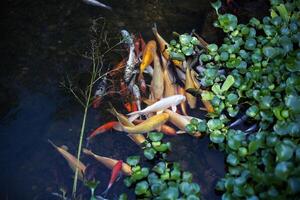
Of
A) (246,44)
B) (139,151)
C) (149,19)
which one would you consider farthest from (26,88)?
(246,44)

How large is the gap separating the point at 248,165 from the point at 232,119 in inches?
22.1

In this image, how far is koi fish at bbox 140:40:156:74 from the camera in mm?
3115

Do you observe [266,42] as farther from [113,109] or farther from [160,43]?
[113,109]

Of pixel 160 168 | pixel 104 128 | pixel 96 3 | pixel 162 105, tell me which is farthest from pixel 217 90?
pixel 96 3

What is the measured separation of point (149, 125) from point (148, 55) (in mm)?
703

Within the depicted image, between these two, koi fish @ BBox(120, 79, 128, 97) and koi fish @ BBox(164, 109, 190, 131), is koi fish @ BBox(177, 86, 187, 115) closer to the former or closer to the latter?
koi fish @ BBox(164, 109, 190, 131)

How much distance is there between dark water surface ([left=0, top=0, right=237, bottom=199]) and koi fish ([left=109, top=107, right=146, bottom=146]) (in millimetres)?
50

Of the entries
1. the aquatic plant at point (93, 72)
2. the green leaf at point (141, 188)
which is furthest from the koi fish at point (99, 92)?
the green leaf at point (141, 188)

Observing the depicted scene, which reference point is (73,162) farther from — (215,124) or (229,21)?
(229,21)

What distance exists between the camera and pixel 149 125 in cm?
274

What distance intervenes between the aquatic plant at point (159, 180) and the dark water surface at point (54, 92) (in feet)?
0.63

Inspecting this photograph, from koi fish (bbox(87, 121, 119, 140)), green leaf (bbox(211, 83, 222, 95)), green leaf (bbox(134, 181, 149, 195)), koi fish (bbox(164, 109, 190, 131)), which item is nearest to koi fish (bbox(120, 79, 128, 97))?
koi fish (bbox(87, 121, 119, 140))

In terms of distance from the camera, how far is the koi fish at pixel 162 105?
2.83m

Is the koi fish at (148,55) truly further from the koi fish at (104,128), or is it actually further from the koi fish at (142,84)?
the koi fish at (104,128)
